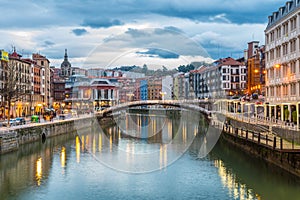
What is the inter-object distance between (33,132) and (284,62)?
2316 centimetres

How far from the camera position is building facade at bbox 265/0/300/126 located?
3597 cm

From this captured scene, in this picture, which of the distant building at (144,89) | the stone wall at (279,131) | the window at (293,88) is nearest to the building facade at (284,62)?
the window at (293,88)

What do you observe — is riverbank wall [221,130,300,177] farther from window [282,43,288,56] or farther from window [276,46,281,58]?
window [276,46,281,58]

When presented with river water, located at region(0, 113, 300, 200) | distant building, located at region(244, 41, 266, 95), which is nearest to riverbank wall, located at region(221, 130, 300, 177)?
river water, located at region(0, 113, 300, 200)

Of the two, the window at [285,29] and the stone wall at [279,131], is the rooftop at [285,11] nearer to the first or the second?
the window at [285,29]

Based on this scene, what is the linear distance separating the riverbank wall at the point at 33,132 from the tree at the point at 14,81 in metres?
5.38

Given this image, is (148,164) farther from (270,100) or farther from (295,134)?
(270,100)

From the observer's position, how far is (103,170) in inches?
1124

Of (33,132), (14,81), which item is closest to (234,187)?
(33,132)

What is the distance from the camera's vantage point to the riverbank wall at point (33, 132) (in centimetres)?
3384

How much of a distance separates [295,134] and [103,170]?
38.7 feet

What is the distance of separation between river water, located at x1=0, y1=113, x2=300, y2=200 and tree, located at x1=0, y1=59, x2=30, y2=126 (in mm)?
13038

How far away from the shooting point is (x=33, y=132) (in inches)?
1649

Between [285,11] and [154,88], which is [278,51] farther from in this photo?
[154,88]
